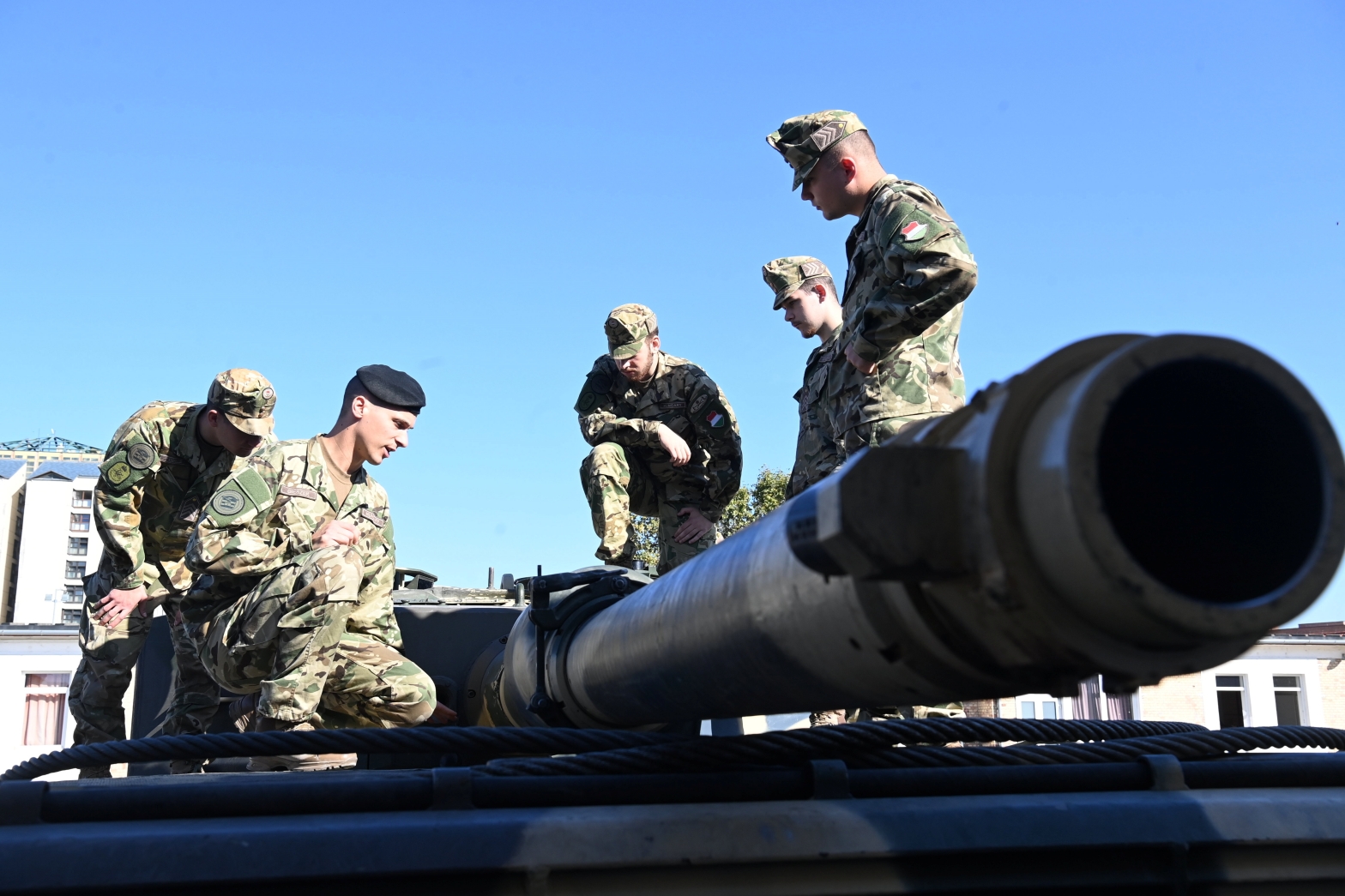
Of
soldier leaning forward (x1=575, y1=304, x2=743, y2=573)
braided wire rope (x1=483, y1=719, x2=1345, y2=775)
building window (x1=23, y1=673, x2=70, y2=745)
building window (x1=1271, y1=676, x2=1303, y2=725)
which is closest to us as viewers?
braided wire rope (x1=483, y1=719, x2=1345, y2=775)

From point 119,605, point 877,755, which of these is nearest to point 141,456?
point 119,605

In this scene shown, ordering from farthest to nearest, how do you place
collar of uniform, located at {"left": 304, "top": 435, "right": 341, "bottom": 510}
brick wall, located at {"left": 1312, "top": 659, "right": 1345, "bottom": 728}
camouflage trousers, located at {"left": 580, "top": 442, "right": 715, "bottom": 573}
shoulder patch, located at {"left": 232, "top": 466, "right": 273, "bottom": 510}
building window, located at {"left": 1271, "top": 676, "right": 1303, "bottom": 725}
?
brick wall, located at {"left": 1312, "top": 659, "right": 1345, "bottom": 728} → building window, located at {"left": 1271, "top": 676, "right": 1303, "bottom": 725} → camouflage trousers, located at {"left": 580, "top": 442, "right": 715, "bottom": 573} → collar of uniform, located at {"left": 304, "top": 435, "right": 341, "bottom": 510} → shoulder patch, located at {"left": 232, "top": 466, "right": 273, "bottom": 510}

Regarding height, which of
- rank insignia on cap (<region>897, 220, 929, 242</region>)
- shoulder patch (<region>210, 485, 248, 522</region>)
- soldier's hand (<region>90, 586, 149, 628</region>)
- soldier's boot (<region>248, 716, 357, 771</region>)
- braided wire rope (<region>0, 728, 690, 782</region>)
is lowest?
soldier's boot (<region>248, 716, 357, 771</region>)

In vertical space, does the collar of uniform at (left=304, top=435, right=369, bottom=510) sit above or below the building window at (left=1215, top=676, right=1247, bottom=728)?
above

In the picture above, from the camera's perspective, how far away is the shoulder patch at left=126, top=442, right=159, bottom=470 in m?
7.03

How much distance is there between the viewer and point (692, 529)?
6273 millimetres

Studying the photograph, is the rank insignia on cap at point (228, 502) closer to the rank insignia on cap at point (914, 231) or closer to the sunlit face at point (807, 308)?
the sunlit face at point (807, 308)

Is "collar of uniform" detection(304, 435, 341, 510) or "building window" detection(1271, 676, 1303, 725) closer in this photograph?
"collar of uniform" detection(304, 435, 341, 510)

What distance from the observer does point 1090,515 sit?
42.6 inches

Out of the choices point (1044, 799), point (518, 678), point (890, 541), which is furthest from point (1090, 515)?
point (518, 678)

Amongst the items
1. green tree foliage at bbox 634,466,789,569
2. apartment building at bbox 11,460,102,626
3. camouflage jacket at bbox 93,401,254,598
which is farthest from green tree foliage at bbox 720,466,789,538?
apartment building at bbox 11,460,102,626

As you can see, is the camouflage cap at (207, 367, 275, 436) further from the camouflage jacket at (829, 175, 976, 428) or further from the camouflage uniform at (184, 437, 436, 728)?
the camouflage jacket at (829, 175, 976, 428)

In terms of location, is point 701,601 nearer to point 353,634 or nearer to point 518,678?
point 518,678

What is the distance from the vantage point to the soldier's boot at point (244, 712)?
14.9 feet
